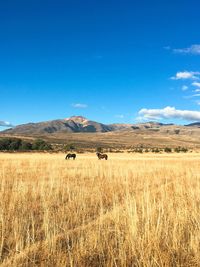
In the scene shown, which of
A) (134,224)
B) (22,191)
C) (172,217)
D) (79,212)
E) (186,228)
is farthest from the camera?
(22,191)

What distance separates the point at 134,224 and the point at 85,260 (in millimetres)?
1445

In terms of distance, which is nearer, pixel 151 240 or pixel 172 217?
pixel 151 240

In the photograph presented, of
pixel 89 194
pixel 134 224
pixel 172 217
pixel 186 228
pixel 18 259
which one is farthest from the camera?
pixel 89 194

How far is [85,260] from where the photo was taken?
17.4ft

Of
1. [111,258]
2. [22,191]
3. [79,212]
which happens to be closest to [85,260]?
[111,258]

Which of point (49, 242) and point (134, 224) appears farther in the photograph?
point (134, 224)

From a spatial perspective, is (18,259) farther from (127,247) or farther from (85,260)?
(127,247)

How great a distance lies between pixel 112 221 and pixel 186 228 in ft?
5.19

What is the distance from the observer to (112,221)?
25.3 feet

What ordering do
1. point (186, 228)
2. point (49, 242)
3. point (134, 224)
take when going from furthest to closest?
point (186, 228) < point (134, 224) < point (49, 242)

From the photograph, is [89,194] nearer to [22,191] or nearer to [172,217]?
[22,191]

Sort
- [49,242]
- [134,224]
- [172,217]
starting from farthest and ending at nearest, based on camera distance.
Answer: [172,217]
[134,224]
[49,242]

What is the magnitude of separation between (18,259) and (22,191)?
6.01 meters

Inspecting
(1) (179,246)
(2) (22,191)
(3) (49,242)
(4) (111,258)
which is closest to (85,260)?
(4) (111,258)
